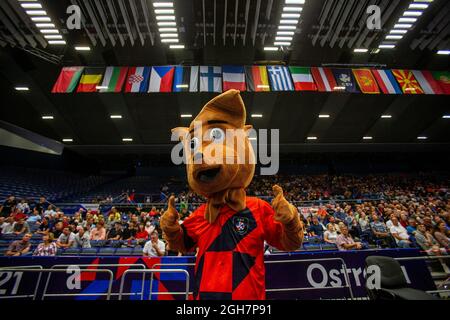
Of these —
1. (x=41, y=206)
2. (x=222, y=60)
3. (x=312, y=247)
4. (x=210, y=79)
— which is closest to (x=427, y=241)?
(x=312, y=247)

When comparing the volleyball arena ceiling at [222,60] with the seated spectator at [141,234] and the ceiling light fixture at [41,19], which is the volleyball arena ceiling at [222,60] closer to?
the ceiling light fixture at [41,19]

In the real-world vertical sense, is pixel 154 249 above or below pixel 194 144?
below

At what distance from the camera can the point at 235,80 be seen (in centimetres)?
1082

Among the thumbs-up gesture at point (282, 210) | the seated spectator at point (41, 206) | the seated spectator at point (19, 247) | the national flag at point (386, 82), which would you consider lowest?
the thumbs-up gesture at point (282, 210)

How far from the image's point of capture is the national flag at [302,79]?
10805 millimetres

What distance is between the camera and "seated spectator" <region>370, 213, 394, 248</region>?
6918mm

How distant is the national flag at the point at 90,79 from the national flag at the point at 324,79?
10.4 meters

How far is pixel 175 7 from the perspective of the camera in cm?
812

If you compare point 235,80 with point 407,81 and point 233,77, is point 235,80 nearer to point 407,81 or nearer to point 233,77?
point 233,77

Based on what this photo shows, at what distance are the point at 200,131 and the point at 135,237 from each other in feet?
21.8

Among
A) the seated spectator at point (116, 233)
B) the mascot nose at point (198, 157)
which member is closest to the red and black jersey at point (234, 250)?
the mascot nose at point (198, 157)

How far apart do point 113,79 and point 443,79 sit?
1694cm

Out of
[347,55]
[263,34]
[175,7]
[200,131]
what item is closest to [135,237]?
[200,131]

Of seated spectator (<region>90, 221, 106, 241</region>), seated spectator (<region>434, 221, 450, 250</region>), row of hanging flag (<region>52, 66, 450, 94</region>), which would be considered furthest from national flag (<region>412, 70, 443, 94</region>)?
seated spectator (<region>90, 221, 106, 241</region>)
